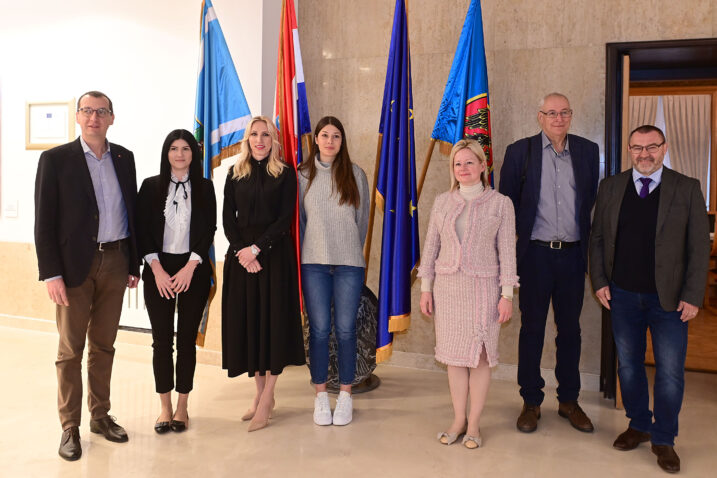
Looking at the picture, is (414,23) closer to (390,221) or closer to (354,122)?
(354,122)

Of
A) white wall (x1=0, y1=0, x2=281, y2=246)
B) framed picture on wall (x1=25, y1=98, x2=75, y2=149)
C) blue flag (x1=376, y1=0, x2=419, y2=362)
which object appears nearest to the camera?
blue flag (x1=376, y1=0, x2=419, y2=362)

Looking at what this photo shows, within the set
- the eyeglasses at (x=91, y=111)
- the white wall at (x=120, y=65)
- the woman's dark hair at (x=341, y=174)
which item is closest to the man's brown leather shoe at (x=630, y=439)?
the woman's dark hair at (x=341, y=174)

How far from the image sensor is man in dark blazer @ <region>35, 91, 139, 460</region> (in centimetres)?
258

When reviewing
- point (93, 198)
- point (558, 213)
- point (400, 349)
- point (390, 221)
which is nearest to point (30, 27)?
point (93, 198)

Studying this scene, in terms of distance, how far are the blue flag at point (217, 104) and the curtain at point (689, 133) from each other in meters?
6.70

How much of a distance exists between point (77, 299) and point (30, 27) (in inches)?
147

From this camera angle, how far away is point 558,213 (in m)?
2.96

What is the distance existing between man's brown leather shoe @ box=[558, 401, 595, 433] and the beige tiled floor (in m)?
0.04

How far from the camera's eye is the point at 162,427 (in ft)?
9.53

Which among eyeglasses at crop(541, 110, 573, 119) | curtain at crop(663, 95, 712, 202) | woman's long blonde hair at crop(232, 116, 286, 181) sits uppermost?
curtain at crop(663, 95, 712, 202)

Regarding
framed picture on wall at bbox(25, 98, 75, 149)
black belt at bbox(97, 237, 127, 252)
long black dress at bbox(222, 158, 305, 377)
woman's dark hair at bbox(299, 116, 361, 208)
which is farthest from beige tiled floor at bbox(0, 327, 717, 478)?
framed picture on wall at bbox(25, 98, 75, 149)

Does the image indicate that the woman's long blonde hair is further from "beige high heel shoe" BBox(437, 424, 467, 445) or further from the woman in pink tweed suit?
"beige high heel shoe" BBox(437, 424, 467, 445)

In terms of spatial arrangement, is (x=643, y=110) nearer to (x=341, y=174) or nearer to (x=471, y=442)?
(x=341, y=174)

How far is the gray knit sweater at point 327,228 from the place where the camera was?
295cm
